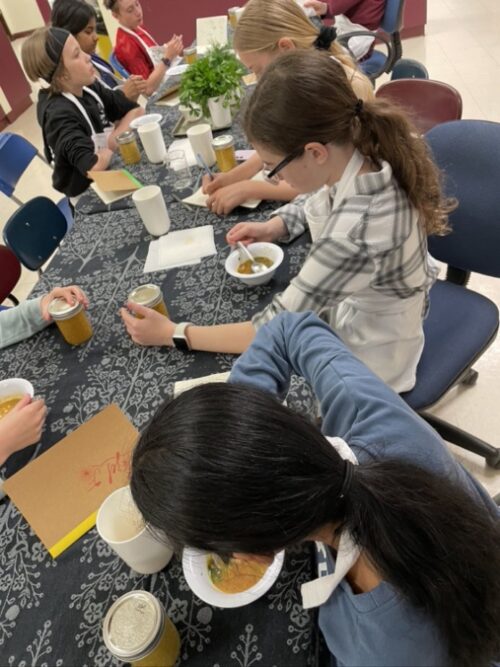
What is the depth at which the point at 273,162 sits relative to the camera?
1.04 m

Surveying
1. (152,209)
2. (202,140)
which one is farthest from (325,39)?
(152,209)

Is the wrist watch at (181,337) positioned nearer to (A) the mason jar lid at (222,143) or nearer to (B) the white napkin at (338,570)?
(B) the white napkin at (338,570)

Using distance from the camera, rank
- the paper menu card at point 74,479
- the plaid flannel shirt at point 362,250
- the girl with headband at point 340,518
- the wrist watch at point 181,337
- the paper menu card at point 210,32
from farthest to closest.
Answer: the paper menu card at point 210,32, the wrist watch at point 181,337, the plaid flannel shirt at point 362,250, the paper menu card at point 74,479, the girl with headband at point 340,518

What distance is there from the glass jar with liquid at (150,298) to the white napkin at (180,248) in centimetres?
21

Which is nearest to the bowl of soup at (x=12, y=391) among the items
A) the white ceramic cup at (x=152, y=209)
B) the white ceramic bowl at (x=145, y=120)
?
the white ceramic cup at (x=152, y=209)

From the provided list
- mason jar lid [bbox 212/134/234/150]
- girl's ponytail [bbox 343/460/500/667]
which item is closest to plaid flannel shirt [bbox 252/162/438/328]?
girl's ponytail [bbox 343/460/500/667]

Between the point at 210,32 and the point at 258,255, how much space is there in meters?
2.41

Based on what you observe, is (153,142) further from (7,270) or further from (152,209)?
(7,270)

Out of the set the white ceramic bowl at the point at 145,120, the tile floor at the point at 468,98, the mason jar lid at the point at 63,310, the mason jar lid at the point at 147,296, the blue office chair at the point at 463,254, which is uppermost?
the white ceramic bowl at the point at 145,120

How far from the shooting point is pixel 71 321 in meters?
1.11

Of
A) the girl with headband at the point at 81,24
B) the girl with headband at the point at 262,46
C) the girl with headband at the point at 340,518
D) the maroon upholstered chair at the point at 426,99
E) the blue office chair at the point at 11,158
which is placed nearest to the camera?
the girl with headband at the point at 340,518

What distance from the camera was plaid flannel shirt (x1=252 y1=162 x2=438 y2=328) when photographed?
0.92m

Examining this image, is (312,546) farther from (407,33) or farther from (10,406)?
(407,33)

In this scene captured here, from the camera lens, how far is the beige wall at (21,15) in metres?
6.64
